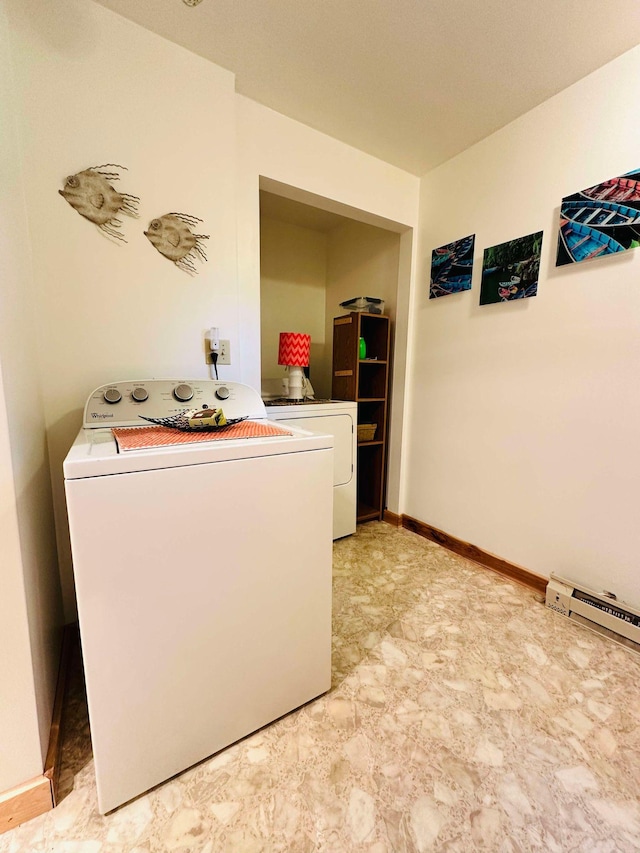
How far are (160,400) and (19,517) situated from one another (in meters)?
0.63

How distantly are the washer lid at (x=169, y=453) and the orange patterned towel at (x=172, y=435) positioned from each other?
0.11 ft

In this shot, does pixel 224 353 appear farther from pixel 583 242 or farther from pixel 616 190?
pixel 616 190

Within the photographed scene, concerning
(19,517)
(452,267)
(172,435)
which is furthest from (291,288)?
(19,517)

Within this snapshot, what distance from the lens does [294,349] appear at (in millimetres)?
2219

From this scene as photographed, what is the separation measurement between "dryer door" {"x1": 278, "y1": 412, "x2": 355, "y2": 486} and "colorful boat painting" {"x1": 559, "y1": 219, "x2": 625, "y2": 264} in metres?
1.39

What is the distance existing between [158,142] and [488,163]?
164 centimetres

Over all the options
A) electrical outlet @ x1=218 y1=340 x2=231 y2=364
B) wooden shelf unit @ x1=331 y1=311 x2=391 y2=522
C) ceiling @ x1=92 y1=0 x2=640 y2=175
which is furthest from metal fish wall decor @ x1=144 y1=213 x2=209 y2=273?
wooden shelf unit @ x1=331 y1=311 x2=391 y2=522

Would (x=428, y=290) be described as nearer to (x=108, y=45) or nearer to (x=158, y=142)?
(x=158, y=142)

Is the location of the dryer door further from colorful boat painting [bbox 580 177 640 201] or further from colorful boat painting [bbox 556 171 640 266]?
colorful boat painting [bbox 580 177 640 201]

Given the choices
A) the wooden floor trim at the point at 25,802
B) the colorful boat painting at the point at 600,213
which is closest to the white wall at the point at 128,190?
the wooden floor trim at the point at 25,802

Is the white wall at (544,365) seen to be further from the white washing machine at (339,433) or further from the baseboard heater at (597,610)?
the white washing machine at (339,433)

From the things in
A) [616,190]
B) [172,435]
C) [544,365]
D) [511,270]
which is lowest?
[172,435]

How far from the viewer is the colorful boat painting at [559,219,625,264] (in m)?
1.43

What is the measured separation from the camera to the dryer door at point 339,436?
2123 millimetres
